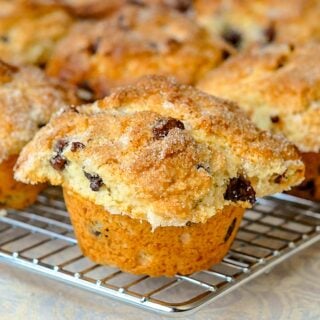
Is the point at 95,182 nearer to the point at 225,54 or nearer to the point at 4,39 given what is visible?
the point at 225,54

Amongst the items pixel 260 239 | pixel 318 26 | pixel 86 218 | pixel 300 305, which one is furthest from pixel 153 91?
pixel 318 26

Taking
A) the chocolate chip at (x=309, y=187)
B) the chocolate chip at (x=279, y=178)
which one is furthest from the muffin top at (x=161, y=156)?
the chocolate chip at (x=309, y=187)

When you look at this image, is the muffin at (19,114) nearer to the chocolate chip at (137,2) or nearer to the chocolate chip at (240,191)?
the chocolate chip at (240,191)

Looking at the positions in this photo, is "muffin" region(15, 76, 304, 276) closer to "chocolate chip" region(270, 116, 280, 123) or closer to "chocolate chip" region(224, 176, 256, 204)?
"chocolate chip" region(224, 176, 256, 204)

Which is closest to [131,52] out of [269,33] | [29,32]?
[29,32]

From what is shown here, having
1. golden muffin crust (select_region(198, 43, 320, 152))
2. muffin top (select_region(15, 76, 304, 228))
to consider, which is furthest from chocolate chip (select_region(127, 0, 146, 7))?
muffin top (select_region(15, 76, 304, 228))

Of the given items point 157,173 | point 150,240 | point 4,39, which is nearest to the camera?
point 157,173
